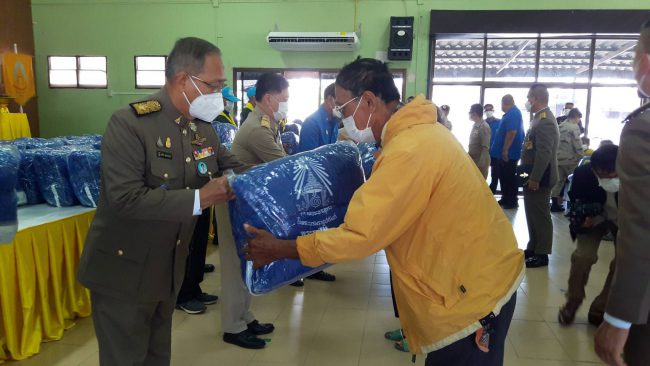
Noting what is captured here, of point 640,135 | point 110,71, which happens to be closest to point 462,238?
point 640,135

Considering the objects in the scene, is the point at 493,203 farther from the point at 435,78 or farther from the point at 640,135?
the point at 435,78

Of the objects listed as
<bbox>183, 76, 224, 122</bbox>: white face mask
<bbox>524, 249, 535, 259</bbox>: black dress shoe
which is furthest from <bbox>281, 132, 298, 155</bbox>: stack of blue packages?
<bbox>183, 76, 224, 122</bbox>: white face mask

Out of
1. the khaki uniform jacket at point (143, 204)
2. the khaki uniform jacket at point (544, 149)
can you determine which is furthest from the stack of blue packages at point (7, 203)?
the khaki uniform jacket at point (544, 149)

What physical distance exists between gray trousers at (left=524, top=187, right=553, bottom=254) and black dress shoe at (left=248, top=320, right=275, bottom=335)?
9.02 ft

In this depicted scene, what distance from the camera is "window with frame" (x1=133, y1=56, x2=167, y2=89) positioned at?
845cm

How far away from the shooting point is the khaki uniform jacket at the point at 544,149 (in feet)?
12.9

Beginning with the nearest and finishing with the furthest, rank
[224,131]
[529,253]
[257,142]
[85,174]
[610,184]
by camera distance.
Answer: [257,142] → [610,184] → [85,174] → [224,131] → [529,253]

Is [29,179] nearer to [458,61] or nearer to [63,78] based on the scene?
[63,78]

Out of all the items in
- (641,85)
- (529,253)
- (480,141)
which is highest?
(641,85)

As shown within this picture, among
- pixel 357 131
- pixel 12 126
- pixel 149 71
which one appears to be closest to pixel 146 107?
pixel 357 131

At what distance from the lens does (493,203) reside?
1244 mm

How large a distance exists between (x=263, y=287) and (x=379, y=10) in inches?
291

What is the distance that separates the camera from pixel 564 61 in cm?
802

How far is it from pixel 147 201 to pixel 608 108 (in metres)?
9.09
